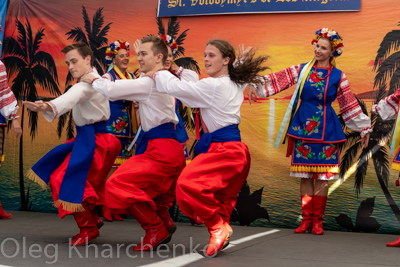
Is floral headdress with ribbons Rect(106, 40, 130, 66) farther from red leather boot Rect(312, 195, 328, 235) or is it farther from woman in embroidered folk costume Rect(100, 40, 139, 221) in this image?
red leather boot Rect(312, 195, 328, 235)

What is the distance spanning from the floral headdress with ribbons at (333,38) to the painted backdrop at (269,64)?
0.33 meters

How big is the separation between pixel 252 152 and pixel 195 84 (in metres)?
1.62

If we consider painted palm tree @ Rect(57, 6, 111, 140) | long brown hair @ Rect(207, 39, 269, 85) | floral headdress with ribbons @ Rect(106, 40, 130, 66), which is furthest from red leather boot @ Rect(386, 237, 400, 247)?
painted palm tree @ Rect(57, 6, 111, 140)

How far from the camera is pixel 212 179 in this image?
11.3 ft

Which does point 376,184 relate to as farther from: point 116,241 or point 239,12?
point 116,241

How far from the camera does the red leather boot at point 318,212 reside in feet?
14.8

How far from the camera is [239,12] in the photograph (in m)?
5.02

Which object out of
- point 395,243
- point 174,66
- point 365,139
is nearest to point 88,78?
point 174,66

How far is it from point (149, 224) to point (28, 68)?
9.00 feet

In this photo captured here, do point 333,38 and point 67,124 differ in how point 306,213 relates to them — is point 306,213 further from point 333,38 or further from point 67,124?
point 67,124

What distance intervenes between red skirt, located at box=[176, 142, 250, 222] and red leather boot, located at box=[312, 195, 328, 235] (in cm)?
113

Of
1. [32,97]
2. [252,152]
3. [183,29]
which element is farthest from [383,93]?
[32,97]

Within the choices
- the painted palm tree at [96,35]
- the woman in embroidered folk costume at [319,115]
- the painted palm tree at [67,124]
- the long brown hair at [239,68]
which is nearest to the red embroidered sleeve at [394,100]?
the woman in embroidered folk costume at [319,115]

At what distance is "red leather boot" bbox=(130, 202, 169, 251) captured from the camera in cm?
361
